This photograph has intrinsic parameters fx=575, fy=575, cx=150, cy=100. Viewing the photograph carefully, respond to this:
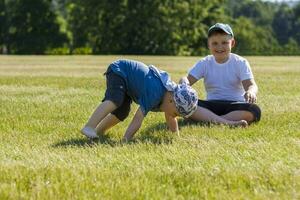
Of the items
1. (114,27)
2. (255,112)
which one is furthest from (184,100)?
(114,27)

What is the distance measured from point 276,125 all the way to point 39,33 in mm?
60949

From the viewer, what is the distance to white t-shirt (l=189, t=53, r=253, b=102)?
6.48 metres

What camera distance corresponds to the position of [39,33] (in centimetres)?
6475

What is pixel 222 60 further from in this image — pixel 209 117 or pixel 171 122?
pixel 171 122

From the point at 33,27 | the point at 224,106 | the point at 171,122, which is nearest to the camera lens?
the point at 171,122

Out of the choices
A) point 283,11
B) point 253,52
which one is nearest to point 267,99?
point 253,52

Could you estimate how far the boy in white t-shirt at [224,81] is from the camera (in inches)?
238

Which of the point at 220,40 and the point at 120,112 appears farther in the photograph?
the point at 220,40

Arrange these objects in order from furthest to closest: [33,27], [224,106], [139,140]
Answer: [33,27]
[224,106]
[139,140]

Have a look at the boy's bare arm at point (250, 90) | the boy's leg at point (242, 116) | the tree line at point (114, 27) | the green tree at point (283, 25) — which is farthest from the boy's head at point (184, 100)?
the green tree at point (283, 25)

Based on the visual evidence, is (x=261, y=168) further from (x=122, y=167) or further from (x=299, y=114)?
(x=299, y=114)

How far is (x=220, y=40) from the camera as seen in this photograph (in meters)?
6.20

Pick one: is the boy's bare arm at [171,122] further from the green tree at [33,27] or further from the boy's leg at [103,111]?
the green tree at [33,27]

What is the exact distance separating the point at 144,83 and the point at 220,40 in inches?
54.1
